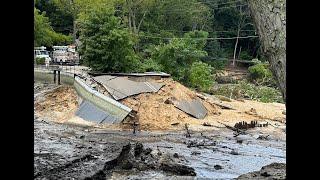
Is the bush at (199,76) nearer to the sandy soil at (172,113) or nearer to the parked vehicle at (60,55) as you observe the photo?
the sandy soil at (172,113)

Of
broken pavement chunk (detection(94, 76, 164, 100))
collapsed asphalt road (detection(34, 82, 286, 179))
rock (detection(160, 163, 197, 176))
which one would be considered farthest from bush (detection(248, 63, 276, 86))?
rock (detection(160, 163, 197, 176))

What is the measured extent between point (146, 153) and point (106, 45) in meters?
17.6

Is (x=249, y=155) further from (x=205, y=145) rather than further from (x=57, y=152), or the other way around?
(x=57, y=152)

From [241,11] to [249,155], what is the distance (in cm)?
4941

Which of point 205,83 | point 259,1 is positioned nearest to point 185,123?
point 205,83

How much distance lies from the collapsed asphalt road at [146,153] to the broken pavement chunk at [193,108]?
11.8 ft

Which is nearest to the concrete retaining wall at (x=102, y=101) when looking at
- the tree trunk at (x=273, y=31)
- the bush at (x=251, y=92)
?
the bush at (x=251, y=92)

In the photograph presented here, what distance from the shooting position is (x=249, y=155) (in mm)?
16125

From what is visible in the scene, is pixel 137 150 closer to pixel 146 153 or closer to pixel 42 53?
pixel 146 153

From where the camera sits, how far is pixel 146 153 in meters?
14.6

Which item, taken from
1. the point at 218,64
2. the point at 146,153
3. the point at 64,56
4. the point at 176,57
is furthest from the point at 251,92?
the point at 146,153

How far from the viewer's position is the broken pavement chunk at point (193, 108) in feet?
86.0

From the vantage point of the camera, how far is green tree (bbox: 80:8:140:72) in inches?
1225

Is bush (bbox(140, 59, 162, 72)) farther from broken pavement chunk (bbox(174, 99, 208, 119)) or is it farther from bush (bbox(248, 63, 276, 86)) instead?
bush (bbox(248, 63, 276, 86))
